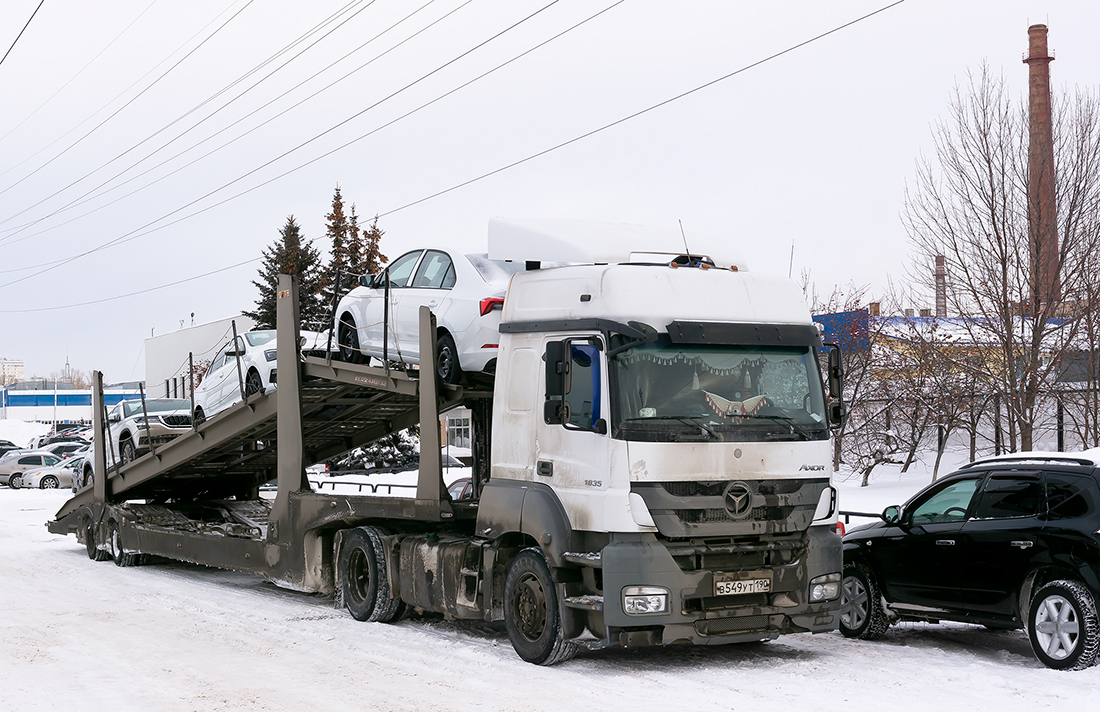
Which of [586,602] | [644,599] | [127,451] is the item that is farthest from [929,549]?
[127,451]

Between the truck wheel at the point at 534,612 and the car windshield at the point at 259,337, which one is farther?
the car windshield at the point at 259,337

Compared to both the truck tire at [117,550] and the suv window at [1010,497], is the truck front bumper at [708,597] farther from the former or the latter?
the truck tire at [117,550]

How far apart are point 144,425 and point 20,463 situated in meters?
27.5

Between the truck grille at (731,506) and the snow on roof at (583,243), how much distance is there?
2.10 m

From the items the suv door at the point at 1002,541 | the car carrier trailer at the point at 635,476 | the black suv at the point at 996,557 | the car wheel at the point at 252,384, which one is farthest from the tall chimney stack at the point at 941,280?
the car wheel at the point at 252,384

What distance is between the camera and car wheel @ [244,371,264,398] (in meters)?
13.6

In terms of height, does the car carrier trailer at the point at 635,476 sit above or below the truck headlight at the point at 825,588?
above

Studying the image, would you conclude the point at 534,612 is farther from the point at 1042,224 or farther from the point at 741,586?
the point at 1042,224

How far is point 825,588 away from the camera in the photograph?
845cm

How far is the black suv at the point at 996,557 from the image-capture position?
25.4 ft

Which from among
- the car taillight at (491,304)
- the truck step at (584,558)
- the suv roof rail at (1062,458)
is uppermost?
the car taillight at (491,304)

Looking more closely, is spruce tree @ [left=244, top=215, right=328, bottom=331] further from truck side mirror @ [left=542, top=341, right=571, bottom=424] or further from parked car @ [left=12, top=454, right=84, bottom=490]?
truck side mirror @ [left=542, top=341, right=571, bottom=424]

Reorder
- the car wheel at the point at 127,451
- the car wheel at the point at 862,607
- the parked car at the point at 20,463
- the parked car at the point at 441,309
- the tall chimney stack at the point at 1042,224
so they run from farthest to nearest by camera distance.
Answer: the parked car at the point at 20,463
the tall chimney stack at the point at 1042,224
the car wheel at the point at 127,451
the parked car at the point at 441,309
the car wheel at the point at 862,607

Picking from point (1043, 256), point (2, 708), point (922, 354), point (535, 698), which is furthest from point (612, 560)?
point (922, 354)
